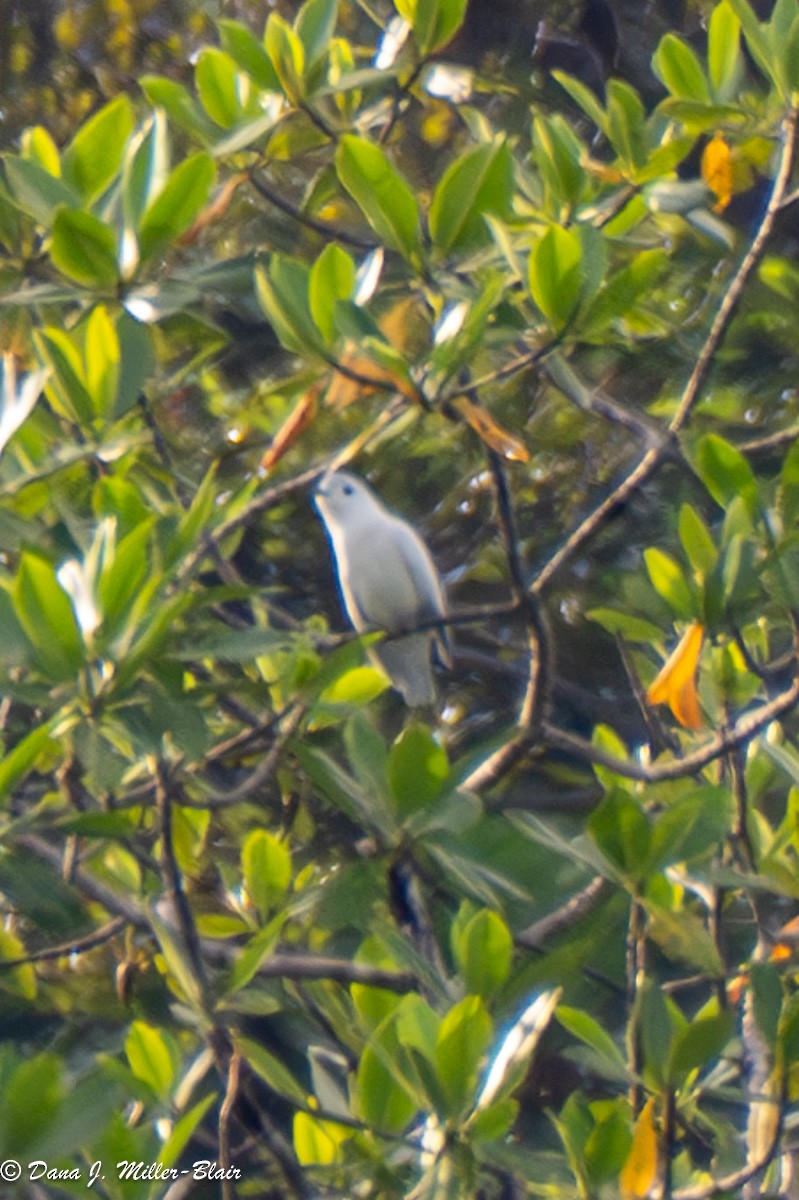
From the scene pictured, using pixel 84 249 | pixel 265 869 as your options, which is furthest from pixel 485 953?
pixel 84 249

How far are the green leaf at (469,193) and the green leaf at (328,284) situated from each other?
169mm

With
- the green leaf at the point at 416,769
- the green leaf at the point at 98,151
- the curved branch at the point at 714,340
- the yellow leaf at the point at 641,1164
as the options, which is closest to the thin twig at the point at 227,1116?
the green leaf at the point at 416,769

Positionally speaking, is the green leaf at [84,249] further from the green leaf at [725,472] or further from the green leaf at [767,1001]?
the green leaf at [767,1001]

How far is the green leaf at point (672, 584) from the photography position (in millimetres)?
1882

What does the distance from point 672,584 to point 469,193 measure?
0.62m

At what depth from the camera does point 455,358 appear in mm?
1764

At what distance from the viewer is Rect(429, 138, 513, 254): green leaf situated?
1.95 metres

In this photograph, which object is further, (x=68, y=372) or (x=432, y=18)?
(x=432, y=18)

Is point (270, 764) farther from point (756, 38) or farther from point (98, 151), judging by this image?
point (756, 38)

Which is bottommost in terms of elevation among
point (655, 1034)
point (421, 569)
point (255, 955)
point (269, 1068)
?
point (421, 569)

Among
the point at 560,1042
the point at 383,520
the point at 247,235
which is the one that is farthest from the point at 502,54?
the point at 560,1042

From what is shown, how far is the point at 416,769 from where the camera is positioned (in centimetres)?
174

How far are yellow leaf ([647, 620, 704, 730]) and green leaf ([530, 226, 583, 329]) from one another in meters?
0.46

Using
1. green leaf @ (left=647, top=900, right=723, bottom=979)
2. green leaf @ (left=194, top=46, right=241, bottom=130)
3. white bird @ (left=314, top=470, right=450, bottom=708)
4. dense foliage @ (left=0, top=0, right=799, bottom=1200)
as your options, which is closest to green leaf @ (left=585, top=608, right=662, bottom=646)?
dense foliage @ (left=0, top=0, right=799, bottom=1200)
